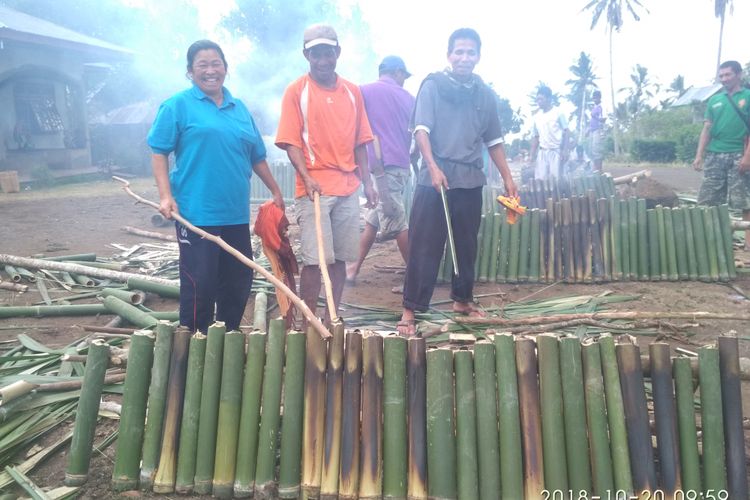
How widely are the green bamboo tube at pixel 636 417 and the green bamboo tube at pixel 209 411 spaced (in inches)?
57.9

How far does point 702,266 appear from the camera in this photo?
5.10 m

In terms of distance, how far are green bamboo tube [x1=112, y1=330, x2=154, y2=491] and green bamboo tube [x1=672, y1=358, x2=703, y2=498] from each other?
1.95m

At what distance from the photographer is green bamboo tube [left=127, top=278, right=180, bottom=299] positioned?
482 cm

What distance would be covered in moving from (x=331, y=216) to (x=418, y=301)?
0.83 metres

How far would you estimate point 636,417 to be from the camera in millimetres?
2072

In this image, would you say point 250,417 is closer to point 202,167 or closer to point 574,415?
point 574,415

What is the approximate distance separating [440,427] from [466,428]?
9cm

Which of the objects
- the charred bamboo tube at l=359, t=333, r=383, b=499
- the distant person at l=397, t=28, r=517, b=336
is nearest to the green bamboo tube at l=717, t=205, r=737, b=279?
the distant person at l=397, t=28, r=517, b=336

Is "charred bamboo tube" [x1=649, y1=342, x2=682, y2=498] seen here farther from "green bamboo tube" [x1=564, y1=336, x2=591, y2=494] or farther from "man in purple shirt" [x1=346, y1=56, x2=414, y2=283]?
"man in purple shirt" [x1=346, y1=56, x2=414, y2=283]

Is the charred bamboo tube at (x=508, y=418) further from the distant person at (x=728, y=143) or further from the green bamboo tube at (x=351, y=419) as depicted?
the distant person at (x=728, y=143)

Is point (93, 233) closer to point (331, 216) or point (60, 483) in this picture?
point (331, 216)

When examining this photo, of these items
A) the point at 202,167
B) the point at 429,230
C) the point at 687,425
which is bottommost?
the point at 687,425

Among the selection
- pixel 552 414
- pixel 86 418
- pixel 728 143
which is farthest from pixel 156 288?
pixel 728 143

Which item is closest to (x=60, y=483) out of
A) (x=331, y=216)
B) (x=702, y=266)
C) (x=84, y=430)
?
(x=84, y=430)
